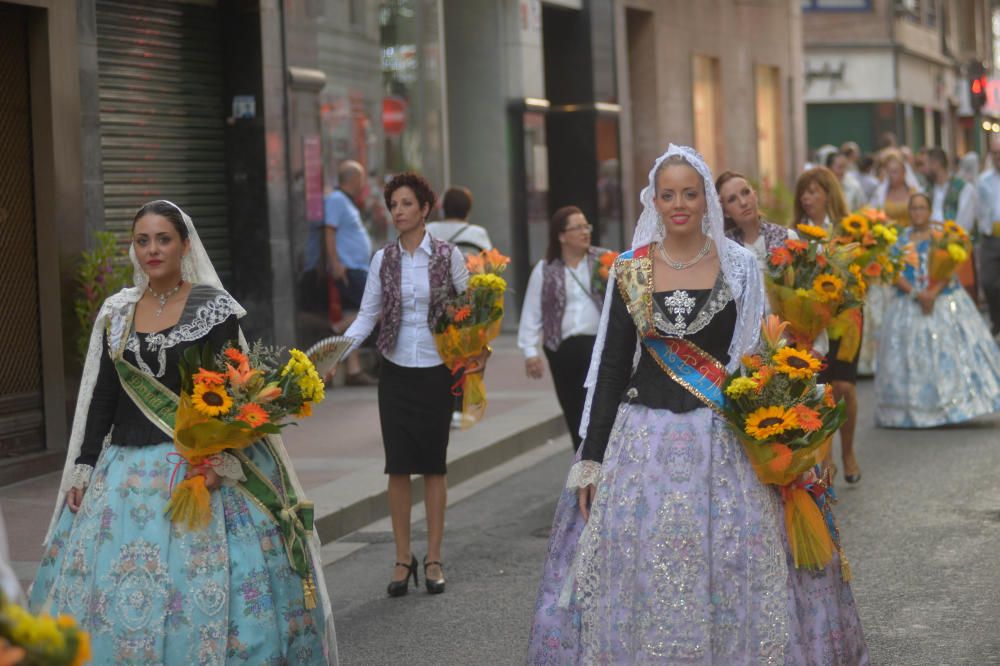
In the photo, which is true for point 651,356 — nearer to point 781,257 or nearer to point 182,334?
point 182,334

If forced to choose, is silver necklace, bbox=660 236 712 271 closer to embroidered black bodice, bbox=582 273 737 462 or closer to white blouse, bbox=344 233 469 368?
embroidered black bodice, bbox=582 273 737 462

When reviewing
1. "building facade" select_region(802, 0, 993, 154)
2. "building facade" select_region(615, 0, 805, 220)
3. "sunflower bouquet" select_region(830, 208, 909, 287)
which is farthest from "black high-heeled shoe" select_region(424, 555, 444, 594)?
"building facade" select_region(802, 0, 993, 154)

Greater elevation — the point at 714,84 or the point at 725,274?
the point at 714,84

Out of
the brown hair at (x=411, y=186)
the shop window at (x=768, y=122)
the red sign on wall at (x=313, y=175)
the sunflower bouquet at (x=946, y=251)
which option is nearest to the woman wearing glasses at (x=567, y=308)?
the brown hair at (x=411, y=186)

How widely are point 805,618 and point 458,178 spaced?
1600 cm

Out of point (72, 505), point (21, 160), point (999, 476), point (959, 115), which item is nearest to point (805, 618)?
point (72, 505)

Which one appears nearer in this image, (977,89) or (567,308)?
(567,308)

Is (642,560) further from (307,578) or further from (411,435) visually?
(411,435)

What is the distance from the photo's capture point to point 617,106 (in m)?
23.8

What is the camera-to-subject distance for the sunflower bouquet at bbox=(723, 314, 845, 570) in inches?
213

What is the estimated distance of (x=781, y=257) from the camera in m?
9.14

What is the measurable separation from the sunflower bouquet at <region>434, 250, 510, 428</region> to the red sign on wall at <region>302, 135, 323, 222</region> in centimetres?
719

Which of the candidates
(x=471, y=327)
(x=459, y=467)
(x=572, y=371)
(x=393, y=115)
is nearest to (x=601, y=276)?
(x=572, y=371)

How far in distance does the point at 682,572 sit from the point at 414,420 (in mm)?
2957
